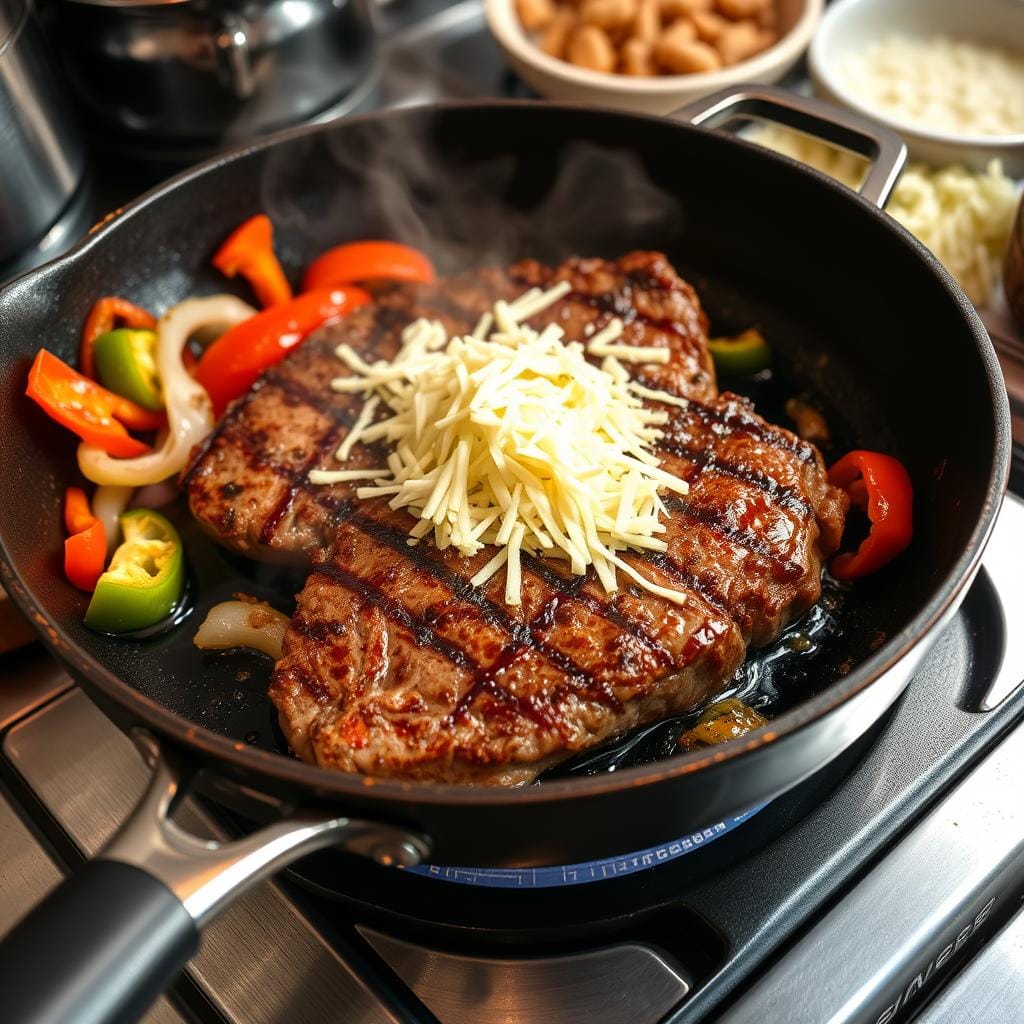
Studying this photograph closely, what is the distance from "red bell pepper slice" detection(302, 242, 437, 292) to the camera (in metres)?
2.24

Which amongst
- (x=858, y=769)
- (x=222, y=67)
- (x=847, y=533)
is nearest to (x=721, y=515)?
(x=847, y=533)

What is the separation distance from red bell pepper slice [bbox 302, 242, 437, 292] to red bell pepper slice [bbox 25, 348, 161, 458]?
533mm

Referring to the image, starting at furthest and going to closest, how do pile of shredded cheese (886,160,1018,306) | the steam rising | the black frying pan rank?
pile of shredded cheese (886,160,1018,306), the steam rising, the black frying pan

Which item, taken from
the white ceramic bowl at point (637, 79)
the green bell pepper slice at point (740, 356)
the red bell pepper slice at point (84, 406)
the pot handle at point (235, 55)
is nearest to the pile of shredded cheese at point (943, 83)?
the white ceramic bowl at point (637, 79)

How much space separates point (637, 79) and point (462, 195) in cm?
65

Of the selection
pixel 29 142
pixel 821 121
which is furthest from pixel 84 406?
pixel 821 121

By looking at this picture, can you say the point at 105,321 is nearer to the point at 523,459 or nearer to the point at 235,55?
the point at 235,55

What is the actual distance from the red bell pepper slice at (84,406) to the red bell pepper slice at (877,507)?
4.38 ft

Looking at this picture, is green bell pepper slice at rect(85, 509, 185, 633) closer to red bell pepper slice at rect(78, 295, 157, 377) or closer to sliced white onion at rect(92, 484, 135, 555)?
sliced white onion at rect(92, 484, 135, 555)

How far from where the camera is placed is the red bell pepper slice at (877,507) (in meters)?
1.72

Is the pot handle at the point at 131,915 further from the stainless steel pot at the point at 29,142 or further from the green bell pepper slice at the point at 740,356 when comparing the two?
the stainless steel pot at the point at 29,142

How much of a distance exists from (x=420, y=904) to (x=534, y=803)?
0.51 metres

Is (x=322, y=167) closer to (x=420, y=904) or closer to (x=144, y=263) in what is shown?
(x=144, y=263)

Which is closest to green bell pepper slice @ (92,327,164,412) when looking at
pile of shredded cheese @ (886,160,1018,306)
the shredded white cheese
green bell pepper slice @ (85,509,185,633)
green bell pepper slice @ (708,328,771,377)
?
green bell pepper slice @ (85,509,185,633)
